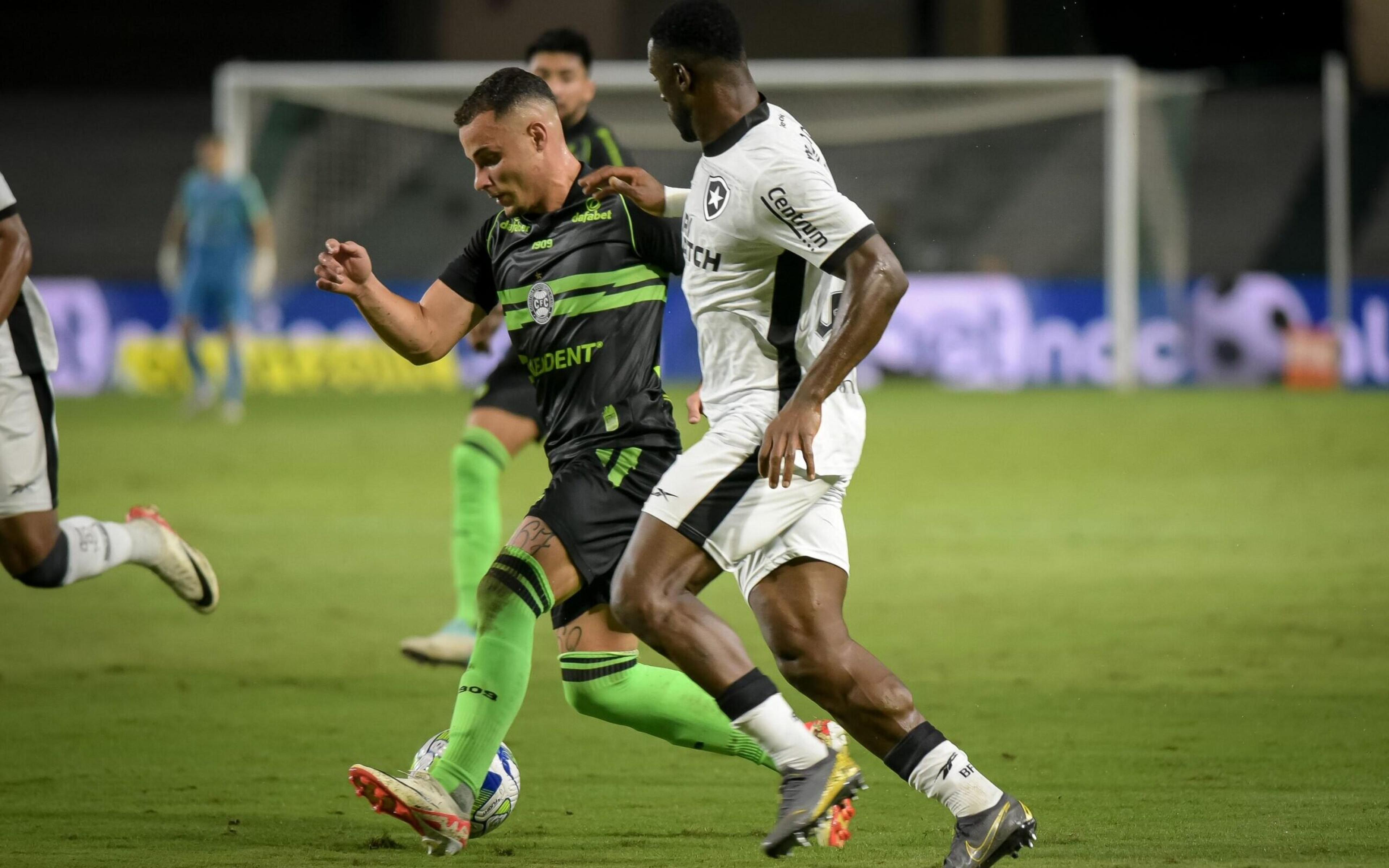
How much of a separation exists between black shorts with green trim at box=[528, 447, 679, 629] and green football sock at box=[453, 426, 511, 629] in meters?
2.17

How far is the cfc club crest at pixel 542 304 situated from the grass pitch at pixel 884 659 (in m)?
1.34

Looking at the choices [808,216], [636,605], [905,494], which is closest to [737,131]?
[808,216]

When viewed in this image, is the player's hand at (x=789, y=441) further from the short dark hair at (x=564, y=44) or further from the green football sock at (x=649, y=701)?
the short dark hair at (x=564, y=44)

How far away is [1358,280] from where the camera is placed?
71.7 ft

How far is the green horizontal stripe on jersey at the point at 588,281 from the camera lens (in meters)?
4.83

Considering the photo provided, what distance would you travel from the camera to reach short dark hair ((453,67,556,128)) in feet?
15.5

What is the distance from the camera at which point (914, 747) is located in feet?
13.6

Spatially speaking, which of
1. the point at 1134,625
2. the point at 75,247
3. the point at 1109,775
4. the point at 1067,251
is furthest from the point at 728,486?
the point at 75,247

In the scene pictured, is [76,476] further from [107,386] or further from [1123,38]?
[1123,38]

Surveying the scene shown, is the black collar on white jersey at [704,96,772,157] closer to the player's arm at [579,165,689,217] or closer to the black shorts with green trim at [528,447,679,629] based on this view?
the player's arm at [579,165,689,217]

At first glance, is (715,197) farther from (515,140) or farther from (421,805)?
(421,805)

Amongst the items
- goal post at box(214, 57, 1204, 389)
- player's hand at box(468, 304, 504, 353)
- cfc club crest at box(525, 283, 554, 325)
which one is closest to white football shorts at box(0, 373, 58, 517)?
player's hand at box(468, 304, 504, 353)

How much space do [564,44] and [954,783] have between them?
4.27 m

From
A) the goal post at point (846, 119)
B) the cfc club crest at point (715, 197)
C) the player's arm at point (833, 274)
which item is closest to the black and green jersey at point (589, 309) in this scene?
the cfc club crest at point (715, 197)
